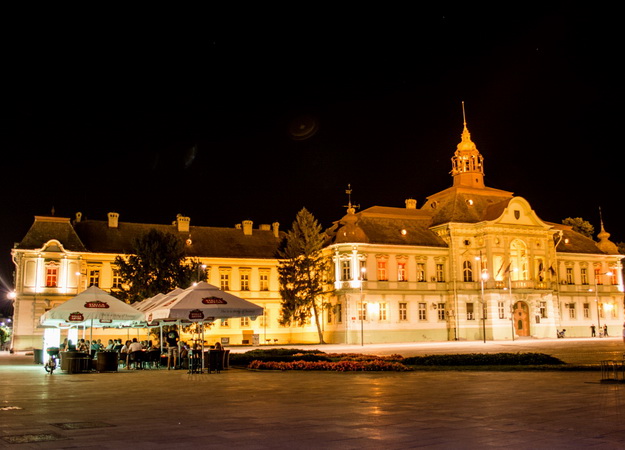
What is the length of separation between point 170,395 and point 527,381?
10.3 metres

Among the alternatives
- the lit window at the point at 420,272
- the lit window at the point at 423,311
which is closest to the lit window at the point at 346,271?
the lit window at the point at 420,272

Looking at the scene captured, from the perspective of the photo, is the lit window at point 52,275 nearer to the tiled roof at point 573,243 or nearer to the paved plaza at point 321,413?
the paved plaza at point 321,413

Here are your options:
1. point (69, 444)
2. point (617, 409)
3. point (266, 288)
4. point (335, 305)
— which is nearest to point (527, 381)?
point (617, 409)

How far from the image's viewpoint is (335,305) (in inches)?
2482

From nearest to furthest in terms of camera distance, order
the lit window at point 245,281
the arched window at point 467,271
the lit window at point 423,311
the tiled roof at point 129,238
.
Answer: the tiled roof at point 129,238 → the lit window at point 423,311 → the arched window at point 467,271 → the lit window at point 245,281

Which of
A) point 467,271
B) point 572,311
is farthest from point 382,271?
point 572,311

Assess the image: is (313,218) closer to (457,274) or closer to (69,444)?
(457,274)

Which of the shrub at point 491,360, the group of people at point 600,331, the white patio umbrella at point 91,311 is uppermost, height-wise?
the white patio umbrella at point 91,311

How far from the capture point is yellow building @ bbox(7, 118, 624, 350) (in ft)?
199

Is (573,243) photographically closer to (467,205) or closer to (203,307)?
Result: (467,205)

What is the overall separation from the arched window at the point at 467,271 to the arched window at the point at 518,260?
434cm

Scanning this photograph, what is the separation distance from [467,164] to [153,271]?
39.0 meters

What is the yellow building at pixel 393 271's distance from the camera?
60.8 m

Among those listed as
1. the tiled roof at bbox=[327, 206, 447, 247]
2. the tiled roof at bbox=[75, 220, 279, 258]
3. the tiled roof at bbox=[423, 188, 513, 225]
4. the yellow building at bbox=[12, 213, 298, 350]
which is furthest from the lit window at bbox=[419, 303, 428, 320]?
the tiled roof at bbox=[75, 220, 279, 258]
